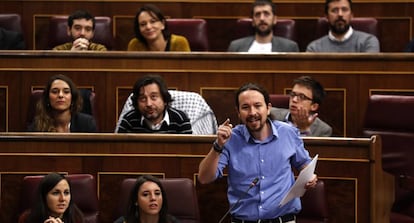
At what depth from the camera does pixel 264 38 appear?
2.83 metres

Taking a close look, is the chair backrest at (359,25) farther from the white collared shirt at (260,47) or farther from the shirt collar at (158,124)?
the shirt collar at (158,124)

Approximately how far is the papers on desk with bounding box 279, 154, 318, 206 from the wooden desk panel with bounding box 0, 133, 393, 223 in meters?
0.24

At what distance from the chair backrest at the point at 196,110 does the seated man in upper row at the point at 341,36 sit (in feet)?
1.79

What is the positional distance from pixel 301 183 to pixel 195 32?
1.10 meters

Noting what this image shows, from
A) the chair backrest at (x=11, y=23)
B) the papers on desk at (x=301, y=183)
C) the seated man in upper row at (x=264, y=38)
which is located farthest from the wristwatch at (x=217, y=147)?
the chair backrest at (x=11, y=23)

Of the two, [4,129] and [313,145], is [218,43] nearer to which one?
[4,129]

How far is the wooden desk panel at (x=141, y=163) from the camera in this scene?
Answer: 2.08m

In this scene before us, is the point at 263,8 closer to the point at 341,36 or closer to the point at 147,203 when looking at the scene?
the point at 341,36

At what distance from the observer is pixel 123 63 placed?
254 cm

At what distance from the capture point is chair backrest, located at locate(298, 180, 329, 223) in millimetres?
2010

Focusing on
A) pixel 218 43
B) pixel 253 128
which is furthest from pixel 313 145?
pixel 218 43

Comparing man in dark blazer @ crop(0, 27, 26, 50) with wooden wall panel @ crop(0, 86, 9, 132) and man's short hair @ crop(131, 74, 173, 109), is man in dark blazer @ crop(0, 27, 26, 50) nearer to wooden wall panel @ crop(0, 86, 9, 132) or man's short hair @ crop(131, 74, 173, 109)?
wooden wall panel @ crop(0, 86, 9, 132)

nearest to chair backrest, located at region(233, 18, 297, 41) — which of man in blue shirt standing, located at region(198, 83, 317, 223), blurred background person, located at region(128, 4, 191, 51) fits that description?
blurred background person, located at region(128, 4, 191, 51)

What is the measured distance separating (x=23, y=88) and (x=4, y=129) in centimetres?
11
